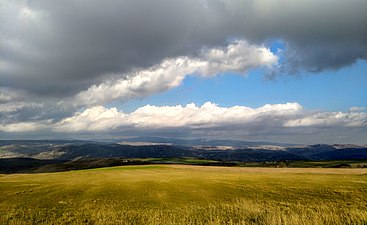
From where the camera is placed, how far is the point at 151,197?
1975 inches

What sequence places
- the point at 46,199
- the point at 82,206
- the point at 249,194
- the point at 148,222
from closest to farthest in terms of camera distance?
the point at 148,222 → the point at 82,206 → the point at 46,199 → the point at 249,194

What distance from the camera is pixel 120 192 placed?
5553cm

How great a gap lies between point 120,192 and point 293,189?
31.8m

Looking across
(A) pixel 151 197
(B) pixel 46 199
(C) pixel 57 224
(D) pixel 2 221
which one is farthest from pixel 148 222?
(B) pixel 46 199

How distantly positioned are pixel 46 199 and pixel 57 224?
67.2 ft

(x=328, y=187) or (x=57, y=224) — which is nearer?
(x=57, y=224)

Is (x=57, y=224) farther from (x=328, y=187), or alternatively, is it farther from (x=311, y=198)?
(x=328, y=187)

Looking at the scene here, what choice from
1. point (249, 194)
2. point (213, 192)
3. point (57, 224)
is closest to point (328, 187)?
point (249, 194)

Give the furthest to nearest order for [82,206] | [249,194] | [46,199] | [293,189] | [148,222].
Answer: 1. [293,189]
2. [249,194]
3. [46,199]
4. [82,206]
5. [148,222]

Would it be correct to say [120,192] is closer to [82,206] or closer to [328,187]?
[82,206]

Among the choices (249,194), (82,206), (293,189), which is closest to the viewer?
(82,206)

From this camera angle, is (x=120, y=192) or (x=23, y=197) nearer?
(x=23, y=197)

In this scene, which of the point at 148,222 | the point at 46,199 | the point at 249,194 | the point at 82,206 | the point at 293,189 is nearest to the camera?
the point at 148,222

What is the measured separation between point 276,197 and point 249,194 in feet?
16.7
